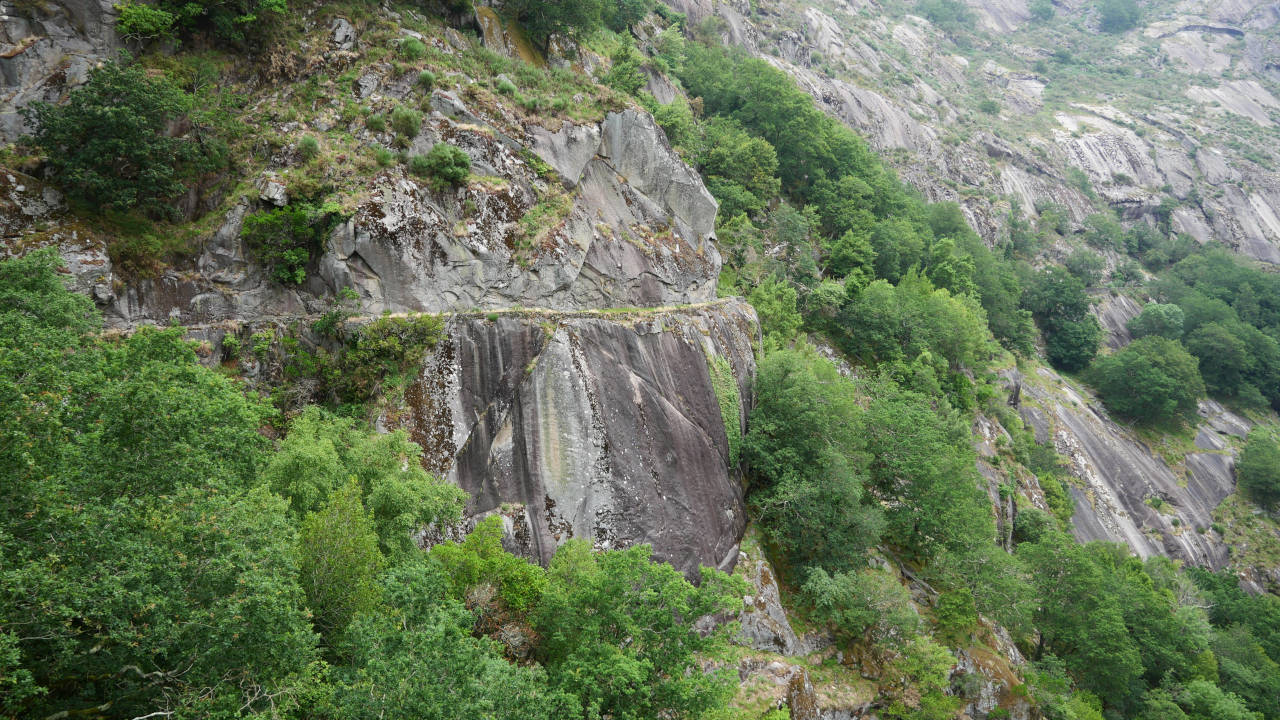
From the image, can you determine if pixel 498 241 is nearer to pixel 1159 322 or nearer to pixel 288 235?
pixel 288 235

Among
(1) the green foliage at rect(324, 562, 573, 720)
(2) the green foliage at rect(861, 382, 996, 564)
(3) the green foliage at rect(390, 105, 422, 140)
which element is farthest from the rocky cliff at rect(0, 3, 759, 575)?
(2) the green foliage at rect(861, 382, 996, 564)

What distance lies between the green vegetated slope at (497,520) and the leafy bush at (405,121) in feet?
0.36

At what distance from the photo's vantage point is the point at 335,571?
1214cm

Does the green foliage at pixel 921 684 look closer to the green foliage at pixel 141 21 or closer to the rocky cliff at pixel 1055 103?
the green foliage at pixel 141 21

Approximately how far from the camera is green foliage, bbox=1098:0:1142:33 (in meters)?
146

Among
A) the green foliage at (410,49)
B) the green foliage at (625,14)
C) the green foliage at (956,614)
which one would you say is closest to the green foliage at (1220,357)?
the green foliage at (956,614)

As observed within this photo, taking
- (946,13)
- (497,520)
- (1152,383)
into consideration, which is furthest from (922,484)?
(946,13)

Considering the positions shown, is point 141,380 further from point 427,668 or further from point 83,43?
point 83,43

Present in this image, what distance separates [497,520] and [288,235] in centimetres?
1388

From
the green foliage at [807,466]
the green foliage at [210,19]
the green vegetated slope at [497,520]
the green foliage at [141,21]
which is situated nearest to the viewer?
the green vegetated slope at [497,520]

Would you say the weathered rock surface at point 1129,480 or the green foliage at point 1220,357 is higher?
the green foliage at point 1220,357

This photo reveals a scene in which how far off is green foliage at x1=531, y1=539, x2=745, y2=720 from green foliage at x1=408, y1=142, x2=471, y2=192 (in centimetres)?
1649

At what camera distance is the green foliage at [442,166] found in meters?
22.4

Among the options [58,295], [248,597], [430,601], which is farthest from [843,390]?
[58,295]
